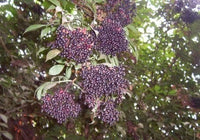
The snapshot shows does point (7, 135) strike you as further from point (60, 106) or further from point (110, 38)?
point (110, 38)

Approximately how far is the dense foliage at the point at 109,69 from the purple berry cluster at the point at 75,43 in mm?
74

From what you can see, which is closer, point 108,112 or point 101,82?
point 101,82

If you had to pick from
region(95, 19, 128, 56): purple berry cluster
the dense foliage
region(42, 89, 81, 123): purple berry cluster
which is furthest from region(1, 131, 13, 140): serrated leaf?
region(95, 19, 128, 56): purple berry cluster

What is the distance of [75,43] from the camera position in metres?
1.24

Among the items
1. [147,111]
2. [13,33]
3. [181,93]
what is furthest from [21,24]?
[181,93]

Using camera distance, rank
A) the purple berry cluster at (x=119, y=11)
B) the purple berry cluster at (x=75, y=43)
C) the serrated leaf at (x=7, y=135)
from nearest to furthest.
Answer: the purple berry cluster at (x=75, y=43) → the purple berry cluster at (x=119, y=11) → the serrated leaf at (x=7, y=135)

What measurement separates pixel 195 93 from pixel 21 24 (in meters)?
2.51

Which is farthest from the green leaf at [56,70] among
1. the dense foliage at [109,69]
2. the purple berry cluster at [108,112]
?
the purple berry cluster at [108,112]

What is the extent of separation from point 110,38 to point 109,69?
17 cm

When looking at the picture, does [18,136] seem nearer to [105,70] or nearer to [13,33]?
[13,33]

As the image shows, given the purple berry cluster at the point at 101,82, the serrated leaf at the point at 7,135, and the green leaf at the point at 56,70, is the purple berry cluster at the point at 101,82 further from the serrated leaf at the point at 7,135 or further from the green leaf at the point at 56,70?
the serrated leaf at the point at 7,135

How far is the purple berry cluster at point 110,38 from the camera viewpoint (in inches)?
53.7

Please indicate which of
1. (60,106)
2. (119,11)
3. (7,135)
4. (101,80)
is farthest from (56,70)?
(7,135)

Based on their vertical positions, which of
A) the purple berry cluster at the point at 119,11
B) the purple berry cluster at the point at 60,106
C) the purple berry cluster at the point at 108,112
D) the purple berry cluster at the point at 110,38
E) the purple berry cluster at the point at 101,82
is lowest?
the purple berry cluster at the point at 108,112
